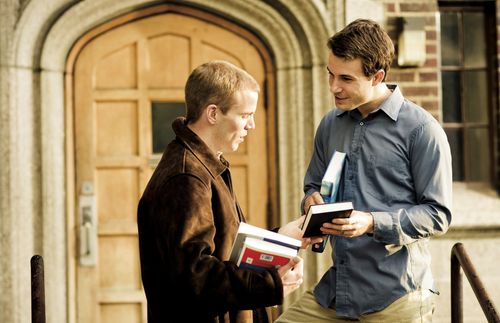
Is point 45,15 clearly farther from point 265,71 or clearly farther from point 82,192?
point 265,71

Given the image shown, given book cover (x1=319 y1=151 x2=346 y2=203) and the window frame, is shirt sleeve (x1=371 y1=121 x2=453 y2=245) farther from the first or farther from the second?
the window frame

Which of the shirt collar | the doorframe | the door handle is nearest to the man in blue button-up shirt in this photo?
the shirt collar

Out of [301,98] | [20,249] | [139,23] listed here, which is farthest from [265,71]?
[20,249]

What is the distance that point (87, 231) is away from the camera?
4.90 m

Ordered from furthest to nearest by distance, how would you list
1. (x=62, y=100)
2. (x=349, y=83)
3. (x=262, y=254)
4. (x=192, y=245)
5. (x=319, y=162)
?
(x=62, y=100)
(x=319, y=162)
(x=349, y=83)
(x=262, y=254)
(x=192, y=245)

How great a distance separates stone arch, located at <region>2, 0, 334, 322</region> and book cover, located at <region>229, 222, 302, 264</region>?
8.32 feet

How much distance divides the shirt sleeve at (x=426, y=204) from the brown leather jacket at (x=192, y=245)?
55 cm

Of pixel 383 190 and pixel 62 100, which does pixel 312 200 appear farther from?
pixel 62 100

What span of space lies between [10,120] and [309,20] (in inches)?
79.6

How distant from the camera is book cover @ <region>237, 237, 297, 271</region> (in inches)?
90.8

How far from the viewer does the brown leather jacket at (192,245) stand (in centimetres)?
225

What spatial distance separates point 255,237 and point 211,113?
448 millimetres

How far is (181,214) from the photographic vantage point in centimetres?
225

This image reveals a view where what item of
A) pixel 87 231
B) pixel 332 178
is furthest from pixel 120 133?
pixel 332 178
